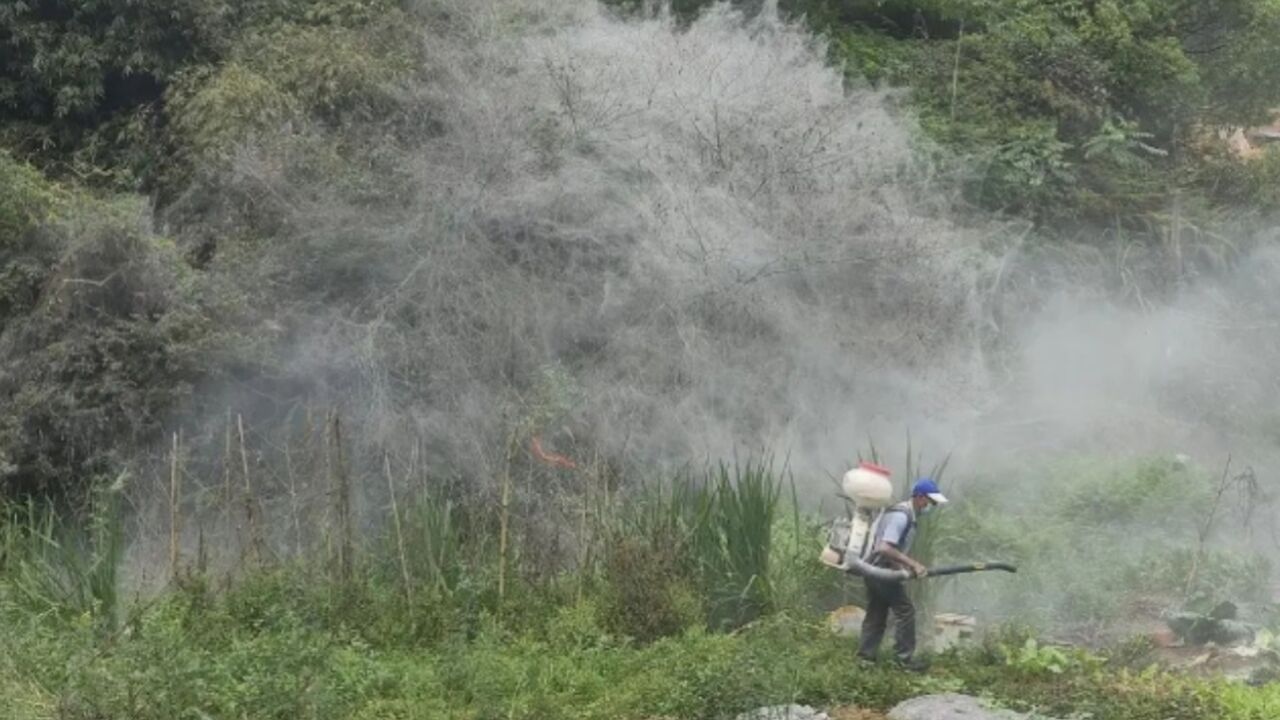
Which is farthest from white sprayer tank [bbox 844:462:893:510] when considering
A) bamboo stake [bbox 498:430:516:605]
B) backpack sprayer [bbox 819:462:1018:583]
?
bamboo stake [bbox 498:430:516:605]

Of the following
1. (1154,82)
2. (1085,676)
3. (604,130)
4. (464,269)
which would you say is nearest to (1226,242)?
(1154,82)

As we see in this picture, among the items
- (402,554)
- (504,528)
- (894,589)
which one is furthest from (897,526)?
(402,554)

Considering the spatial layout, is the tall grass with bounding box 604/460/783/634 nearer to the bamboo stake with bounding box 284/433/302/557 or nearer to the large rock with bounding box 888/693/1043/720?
the large rock with bounding box 888/693/1043/720

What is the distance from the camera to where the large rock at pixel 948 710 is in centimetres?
848

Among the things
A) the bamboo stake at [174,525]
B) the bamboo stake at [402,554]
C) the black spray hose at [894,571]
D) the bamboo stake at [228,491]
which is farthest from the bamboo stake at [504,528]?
the black spray hose at [894,571]

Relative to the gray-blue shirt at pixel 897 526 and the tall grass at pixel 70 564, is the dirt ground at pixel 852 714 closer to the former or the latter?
the gray-blue shirt at pixel 897 526

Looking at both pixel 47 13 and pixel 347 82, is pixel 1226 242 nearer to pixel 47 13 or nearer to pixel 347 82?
pixel 347 82

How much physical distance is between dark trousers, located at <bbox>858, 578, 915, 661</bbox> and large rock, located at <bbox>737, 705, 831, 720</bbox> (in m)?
0.88

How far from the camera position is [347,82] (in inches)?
581

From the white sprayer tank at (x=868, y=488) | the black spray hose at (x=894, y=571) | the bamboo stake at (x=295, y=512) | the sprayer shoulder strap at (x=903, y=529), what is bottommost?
the bamboo stake at (x=295, y=512)

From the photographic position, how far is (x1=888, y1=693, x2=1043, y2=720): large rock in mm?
8477

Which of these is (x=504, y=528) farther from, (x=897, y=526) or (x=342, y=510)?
(x=897, y=526)

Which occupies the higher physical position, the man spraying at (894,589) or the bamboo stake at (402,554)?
the man spraying at (894,589)

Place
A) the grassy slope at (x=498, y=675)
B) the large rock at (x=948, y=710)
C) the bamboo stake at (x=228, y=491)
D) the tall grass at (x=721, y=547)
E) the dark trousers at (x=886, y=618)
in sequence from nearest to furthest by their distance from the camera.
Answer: the grassy slope at (x=498, y=675), the large rock at (x=948, y=710), the dark trousers at (x=886, y=618), the tall grass at (x=721, y=547), the bamboo stake at (x=228, y=491)
